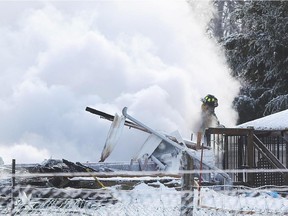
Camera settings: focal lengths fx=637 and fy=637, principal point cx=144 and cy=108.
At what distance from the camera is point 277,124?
13.6 metres

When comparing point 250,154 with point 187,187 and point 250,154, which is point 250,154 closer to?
point 250,154

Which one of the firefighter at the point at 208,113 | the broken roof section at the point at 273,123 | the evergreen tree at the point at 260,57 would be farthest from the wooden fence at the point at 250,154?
the evergreen tree at the point at 260,57

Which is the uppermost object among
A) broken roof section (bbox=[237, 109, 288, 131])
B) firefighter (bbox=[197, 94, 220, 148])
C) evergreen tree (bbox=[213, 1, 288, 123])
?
evergreen tree (bbox=[213, 1, 288, 123])

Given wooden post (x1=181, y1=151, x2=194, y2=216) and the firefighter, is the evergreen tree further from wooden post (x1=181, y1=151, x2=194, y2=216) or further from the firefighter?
wooden post (x1=181, y1=151, x2=194, y2=216)

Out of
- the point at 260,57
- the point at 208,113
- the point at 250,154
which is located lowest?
the point at 250,154

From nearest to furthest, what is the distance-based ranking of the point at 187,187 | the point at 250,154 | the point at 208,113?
the point at 187,187 → the point at 250,154 → the point at 208,113

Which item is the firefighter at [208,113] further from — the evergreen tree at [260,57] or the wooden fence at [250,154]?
the evergreen tree at [260,57]

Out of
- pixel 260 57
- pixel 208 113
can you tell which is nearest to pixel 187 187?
pixel 208 113

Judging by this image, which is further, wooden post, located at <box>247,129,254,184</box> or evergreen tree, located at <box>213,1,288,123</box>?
evergreen tree, located at <box>213,1,288,123</box>

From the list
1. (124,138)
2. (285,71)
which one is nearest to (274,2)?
(285,71)

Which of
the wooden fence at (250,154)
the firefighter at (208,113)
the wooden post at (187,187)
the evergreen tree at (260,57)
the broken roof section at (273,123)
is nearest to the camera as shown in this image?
the wooden post at (187,187)

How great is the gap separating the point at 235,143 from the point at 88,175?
15.4 ft

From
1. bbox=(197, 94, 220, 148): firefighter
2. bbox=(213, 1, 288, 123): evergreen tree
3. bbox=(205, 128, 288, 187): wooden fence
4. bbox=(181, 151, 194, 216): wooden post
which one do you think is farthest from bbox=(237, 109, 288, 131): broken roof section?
bbox=(213, 1, 288, 123): evergreen tree

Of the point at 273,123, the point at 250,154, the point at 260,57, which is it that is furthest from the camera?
the point at 260,57
